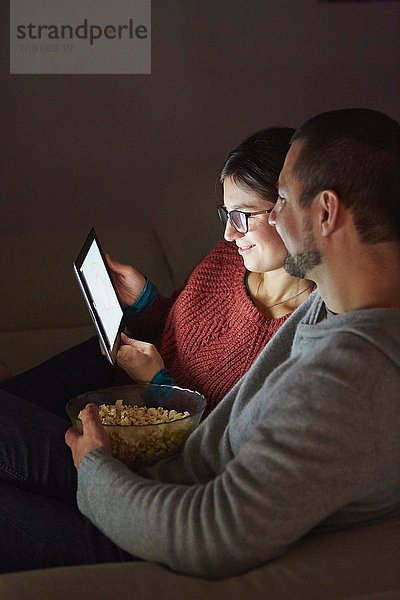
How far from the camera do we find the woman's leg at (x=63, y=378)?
6.67 feet

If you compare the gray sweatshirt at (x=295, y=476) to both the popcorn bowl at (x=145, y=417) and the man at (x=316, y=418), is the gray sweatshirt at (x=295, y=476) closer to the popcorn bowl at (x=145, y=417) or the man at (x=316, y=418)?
the man at (x=316, y=418)

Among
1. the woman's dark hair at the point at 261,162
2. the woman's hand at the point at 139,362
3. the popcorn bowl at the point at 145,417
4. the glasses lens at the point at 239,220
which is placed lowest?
A: the popcorn bowl at the point at 145,417

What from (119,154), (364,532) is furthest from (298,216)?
(119,154)

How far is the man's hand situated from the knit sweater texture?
0.54m

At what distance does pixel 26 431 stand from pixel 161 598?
59 centimetres

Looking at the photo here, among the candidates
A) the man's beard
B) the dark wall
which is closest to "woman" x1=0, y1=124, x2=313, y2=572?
the man's beard

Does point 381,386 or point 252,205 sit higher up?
point 252,205

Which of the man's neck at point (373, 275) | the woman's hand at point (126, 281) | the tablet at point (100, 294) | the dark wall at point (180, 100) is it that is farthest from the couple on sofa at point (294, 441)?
the dark wall at point (180, 100)

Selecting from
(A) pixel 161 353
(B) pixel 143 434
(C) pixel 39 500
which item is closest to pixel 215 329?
(A) pixel 161 353

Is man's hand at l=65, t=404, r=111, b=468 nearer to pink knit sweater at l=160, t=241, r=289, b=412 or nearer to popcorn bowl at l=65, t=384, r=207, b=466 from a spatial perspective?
popcorn bowl at l=65, t=384, r=207, b=466

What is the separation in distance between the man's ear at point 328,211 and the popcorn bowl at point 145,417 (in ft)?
1.60

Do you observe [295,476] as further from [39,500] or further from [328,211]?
[39,500]

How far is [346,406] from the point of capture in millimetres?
1074

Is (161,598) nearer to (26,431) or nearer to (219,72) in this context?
(26,431)
